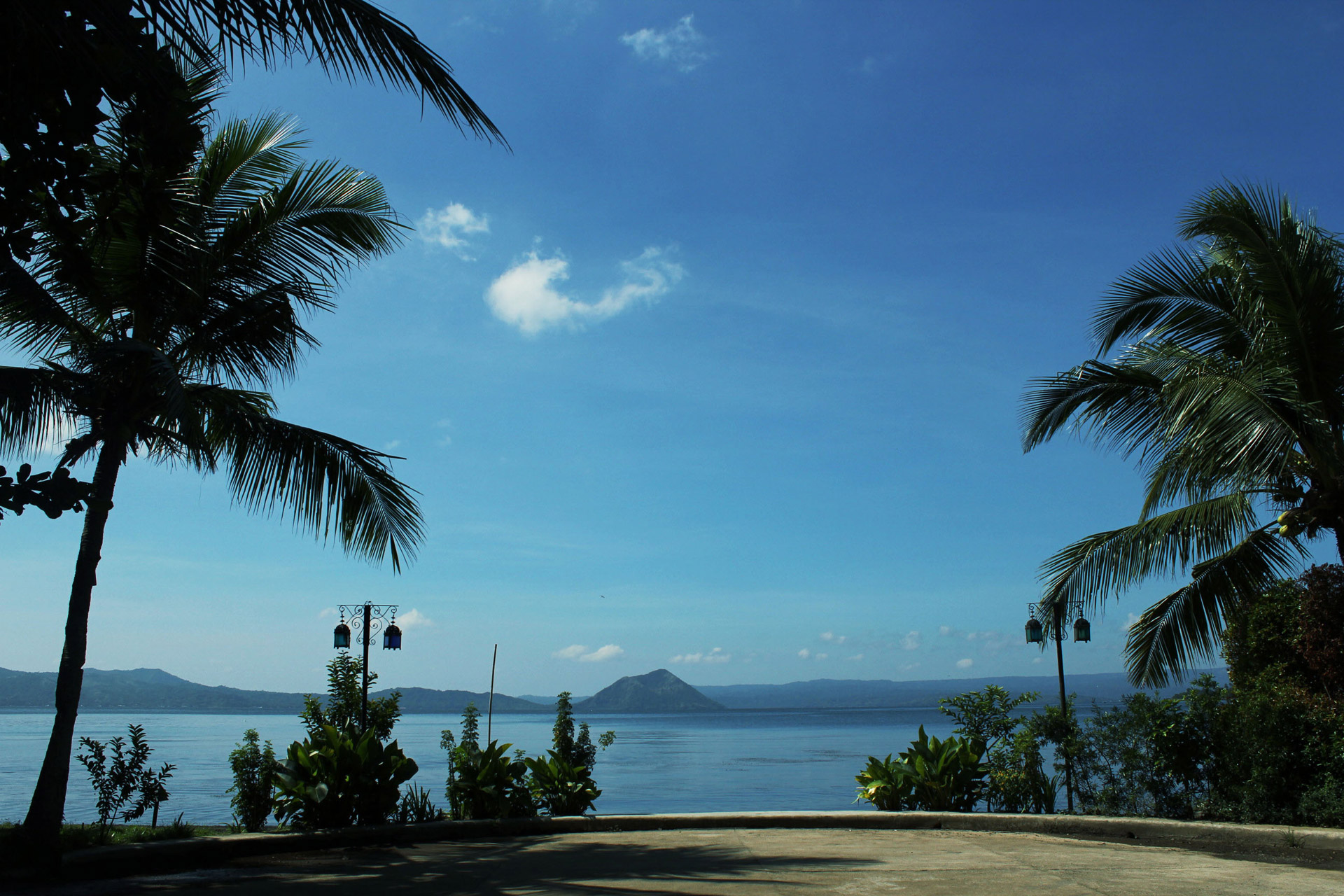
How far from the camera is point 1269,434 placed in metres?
8.70

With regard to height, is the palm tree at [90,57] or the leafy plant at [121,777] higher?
the palm tree at [90,57]

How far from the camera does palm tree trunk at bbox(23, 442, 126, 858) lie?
23.8 ft

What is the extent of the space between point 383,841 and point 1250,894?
22.9 feet

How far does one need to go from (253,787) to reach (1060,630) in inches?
395

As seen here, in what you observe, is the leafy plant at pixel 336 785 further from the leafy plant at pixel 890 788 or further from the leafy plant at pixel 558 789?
the leafy plant at pixel 890 788

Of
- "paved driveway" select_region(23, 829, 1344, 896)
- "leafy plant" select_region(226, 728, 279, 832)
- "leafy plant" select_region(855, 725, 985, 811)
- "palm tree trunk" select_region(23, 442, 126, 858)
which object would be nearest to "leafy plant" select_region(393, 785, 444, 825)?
"paved driveway" select_region(23, 829, 1344, 896)

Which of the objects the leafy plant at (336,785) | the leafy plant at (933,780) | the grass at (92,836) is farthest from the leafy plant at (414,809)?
the leafy plant at (933,780)

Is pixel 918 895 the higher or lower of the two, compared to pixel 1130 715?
lower

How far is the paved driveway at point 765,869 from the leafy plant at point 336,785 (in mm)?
634

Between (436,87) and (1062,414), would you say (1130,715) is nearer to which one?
(1062,414)

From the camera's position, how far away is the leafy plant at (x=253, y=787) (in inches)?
369

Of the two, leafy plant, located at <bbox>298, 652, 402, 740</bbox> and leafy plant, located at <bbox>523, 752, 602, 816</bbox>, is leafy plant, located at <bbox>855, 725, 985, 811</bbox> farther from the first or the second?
leafy plant, located at <bbox>298, 652, 402, 740</bbox>

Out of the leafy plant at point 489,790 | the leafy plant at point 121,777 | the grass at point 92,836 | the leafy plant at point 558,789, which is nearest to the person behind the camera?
the grass at point 92,836

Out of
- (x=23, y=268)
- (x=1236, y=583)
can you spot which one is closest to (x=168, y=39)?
(x=23, y=268)
